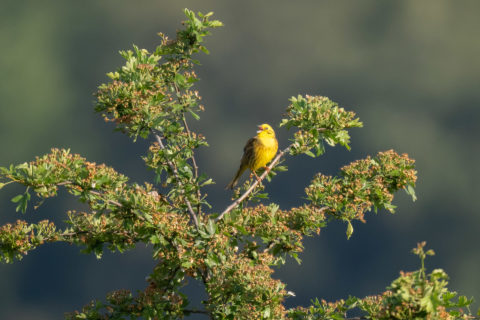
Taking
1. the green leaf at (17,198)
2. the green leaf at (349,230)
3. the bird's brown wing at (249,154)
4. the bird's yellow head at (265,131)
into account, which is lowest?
the green leaf at (17,198)

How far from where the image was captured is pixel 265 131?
9375mm

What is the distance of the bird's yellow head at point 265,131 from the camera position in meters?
9.30

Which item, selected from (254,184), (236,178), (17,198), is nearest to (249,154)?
(236,178)

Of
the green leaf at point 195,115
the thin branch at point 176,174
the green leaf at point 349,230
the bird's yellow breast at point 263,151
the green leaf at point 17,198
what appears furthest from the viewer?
the bird's yellow breast at point 263,151

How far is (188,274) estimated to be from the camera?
24.5 ft

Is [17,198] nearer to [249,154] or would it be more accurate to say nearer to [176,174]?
[176,174]

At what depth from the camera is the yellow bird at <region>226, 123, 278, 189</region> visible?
8.96 meters

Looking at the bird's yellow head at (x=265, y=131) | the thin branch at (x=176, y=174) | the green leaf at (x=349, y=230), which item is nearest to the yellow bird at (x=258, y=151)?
the bird's yellow head at (x=265, y=131)

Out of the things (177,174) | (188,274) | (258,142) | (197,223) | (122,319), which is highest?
(258,142)

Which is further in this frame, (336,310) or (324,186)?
(324,186)

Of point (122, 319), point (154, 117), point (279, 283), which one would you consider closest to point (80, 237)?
point (122, 319)

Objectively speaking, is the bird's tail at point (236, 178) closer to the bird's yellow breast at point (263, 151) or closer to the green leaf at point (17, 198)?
the bird's yellow breast at point (263, 151)

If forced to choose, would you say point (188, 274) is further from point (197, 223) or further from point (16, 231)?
point (16, 231)

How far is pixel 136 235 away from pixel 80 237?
69 cm
